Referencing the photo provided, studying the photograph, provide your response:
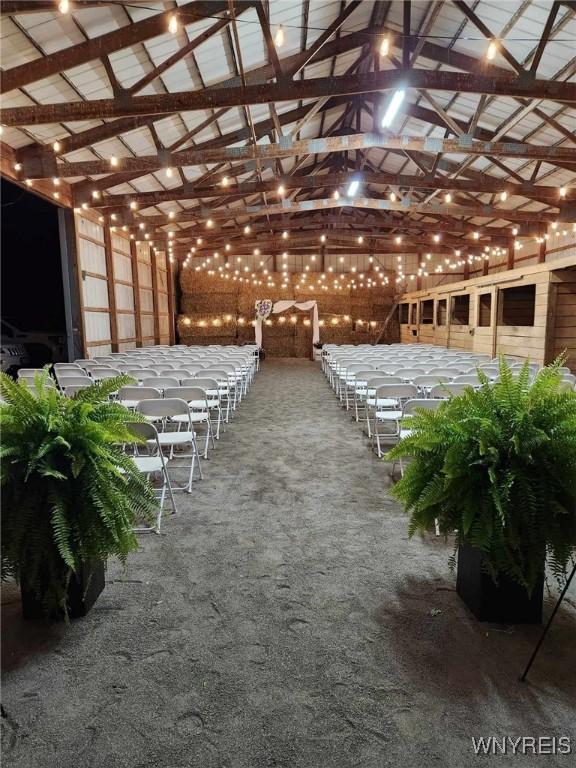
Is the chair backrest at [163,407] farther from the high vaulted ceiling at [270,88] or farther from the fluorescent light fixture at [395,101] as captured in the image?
the fluorescent light fixture at [395,101]

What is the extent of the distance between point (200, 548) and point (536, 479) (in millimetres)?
2232

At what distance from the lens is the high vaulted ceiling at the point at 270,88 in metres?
5.83

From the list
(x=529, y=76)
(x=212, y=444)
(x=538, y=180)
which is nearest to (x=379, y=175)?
(x=538, y=180)

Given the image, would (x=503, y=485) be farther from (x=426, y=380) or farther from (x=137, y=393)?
(x=426, y=380)

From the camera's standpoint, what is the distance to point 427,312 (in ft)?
71.8

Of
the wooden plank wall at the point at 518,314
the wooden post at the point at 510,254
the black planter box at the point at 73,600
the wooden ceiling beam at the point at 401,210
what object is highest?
the wooden ceiling beam at the point at 401,210

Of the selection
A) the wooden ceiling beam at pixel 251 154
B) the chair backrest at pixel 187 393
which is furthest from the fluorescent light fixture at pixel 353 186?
the chair backrest at pixel 187 393

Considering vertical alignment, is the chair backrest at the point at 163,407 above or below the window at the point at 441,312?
below

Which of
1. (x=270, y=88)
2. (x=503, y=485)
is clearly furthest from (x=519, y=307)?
(x=503, y=485)

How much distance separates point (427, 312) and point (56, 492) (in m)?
21.8

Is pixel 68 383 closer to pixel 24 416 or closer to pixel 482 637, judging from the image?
pixel 24 416

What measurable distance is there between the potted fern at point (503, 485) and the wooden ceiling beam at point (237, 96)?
5828 mm

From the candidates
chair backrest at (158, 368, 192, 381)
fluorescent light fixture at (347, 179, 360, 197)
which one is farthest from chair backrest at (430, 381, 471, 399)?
fluorescent light fixture at (347, 179, 360, 197)

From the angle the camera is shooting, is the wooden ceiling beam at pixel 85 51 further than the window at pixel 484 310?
No
